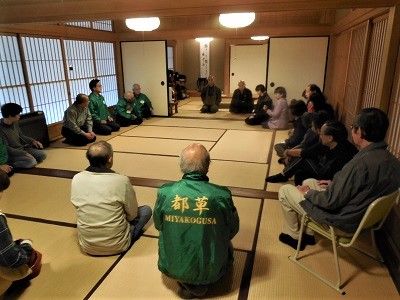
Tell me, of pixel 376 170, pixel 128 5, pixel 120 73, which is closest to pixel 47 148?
pixel 128 5

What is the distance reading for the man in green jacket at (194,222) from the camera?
5.35 feet

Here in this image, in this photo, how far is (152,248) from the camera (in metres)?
2.40

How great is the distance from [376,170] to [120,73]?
7201 mm

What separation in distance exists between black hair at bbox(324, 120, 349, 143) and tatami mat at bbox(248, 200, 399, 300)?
Result: 0.85m

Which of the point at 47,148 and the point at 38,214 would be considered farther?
the point at 47,148

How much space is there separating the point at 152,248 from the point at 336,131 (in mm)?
1757

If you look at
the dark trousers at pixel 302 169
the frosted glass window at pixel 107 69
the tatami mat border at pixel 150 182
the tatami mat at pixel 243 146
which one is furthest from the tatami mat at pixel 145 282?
the frosted glass window at pixel 107 69

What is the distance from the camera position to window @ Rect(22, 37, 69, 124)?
529cm

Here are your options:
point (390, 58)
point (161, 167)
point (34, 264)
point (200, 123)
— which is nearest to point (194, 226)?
point (34, 264)

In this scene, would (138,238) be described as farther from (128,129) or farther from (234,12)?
(128,129)

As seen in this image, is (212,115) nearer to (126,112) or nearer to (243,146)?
(126,112)

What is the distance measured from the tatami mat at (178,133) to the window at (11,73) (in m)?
1.90

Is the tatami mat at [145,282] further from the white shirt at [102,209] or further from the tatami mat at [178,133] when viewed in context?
the tatami mat at [178,133]

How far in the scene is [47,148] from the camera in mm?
5184
